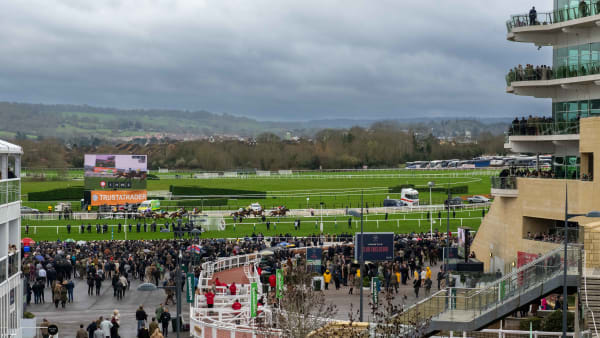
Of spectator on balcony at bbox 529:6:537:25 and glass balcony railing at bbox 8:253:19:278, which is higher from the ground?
spectator on balcony at bbox 529:6:537:25

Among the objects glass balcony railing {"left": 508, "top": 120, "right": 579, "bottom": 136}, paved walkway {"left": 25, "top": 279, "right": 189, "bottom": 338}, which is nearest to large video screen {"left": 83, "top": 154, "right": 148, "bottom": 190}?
paved walkway {"left": 25, "top": 279, "right": 189, "bottom": 338}

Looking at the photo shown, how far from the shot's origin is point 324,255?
40312 mm

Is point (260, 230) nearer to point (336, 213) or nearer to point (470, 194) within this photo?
point (336, 213)

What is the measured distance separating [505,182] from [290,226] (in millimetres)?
23374

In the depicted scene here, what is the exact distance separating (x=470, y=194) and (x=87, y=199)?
37954 mm

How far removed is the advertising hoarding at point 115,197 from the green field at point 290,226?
1.51m

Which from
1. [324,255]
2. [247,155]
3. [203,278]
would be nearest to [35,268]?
[203,278]

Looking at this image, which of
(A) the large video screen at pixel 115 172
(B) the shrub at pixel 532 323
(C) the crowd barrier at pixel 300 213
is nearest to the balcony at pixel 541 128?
(B) the shrub at pixel 532 323

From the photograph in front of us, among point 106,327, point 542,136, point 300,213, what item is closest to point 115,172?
point 300,213

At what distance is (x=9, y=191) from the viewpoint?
20.5m

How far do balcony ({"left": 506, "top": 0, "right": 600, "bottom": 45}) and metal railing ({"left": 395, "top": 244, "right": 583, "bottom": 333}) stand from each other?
16639 mm

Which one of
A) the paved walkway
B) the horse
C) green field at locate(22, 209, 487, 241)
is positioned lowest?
the paved walkway

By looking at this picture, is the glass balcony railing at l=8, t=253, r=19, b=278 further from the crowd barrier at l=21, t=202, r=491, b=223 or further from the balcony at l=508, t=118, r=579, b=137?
the crowd barrier at l=21, t=202, r=491, b=223

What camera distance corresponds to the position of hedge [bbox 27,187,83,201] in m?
78.6
